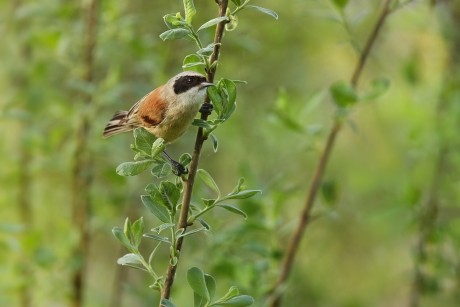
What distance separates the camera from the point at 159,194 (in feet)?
4.47

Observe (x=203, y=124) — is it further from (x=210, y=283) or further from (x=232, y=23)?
(x=210, y=283)

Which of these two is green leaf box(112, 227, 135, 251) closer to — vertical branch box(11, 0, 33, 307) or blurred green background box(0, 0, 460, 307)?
blurred green background box(0, 0, 460, 307)

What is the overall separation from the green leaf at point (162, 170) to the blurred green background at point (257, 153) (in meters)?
0.90

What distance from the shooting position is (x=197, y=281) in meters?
1.39

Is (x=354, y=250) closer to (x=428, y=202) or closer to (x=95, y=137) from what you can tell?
(x=428, y=202)

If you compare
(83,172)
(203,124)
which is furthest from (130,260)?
(83,172)

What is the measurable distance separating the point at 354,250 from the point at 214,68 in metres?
3.05

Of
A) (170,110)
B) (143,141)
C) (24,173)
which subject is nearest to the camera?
(143,141)

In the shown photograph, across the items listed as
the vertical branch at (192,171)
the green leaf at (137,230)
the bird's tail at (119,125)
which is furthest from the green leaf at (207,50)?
the bird's tail at (119,125)

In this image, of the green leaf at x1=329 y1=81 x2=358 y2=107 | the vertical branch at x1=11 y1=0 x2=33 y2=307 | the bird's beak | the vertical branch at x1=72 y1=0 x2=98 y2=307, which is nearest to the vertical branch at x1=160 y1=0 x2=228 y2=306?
the bird's beak

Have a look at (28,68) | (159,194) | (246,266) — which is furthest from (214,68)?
(28,68)

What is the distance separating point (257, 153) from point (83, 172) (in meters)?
1.04

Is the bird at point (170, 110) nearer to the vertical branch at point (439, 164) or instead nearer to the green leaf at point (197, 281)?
the green leaf at point (197, 281)

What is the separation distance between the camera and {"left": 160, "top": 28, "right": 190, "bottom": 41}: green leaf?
132cm
